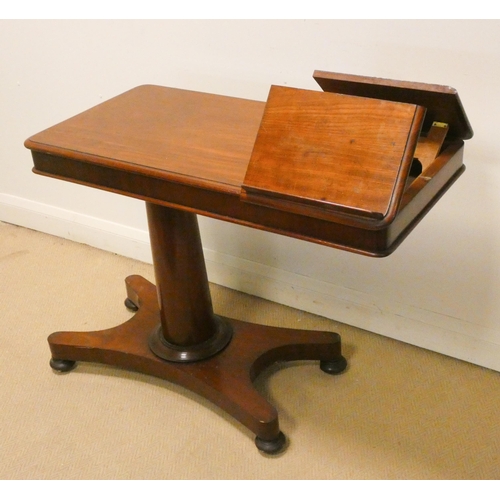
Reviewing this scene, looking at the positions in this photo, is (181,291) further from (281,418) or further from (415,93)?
(415,93)

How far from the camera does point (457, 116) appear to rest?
3.56 ft

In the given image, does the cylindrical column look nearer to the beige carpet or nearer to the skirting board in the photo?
the beige carpet

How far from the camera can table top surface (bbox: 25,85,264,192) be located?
1.12m

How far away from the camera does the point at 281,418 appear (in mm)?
1524

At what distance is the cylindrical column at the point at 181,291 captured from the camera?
143 centimetres

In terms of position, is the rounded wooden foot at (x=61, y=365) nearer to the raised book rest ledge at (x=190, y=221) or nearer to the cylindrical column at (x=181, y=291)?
the raised book rest ledge at (x=190, y=221)

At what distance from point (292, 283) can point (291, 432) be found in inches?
20.2

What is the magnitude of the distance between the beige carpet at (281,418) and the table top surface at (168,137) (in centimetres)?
69

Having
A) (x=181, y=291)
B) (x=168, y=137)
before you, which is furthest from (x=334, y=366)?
(x=168, y=137)

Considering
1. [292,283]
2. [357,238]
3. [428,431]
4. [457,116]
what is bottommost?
[428,431]

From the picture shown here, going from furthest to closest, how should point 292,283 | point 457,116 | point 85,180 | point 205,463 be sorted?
point 292,283 → point 205,463 → point 85,180 → point 457,116

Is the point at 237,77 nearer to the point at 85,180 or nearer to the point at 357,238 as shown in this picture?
the point at 85,180

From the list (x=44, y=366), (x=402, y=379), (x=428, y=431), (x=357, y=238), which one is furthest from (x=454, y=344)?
(x=44, y=366)

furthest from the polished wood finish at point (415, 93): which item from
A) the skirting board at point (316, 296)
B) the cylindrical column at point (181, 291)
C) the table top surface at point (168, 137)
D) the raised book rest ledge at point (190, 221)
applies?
the skirting board at point (316, 296)
